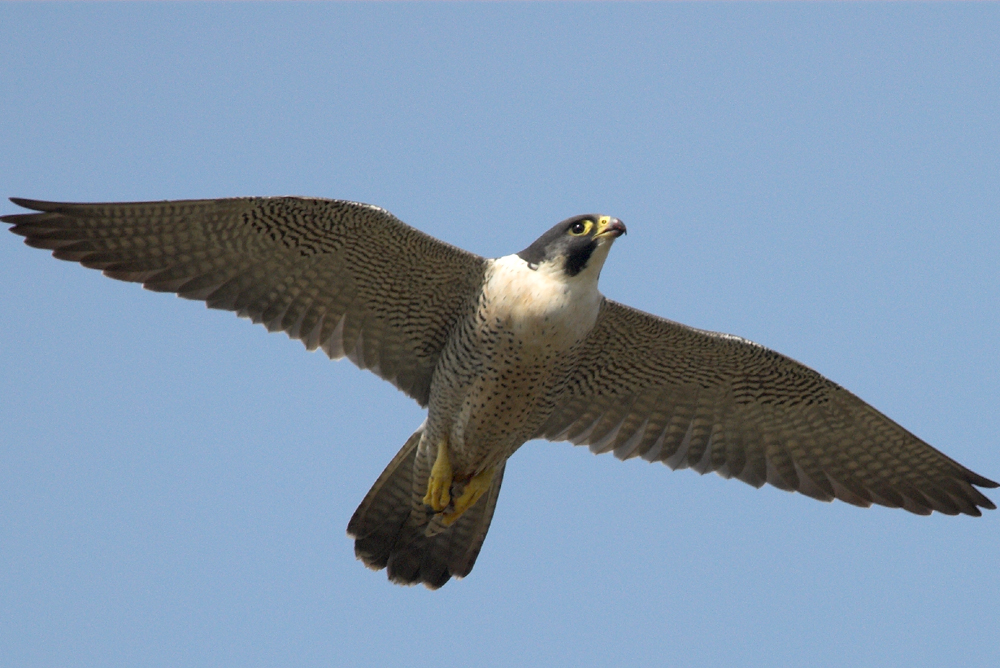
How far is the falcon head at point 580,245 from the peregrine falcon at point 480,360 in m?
0.01

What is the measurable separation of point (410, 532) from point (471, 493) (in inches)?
26.2

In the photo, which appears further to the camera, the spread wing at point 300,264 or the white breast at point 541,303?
the spread wing at point 300,264

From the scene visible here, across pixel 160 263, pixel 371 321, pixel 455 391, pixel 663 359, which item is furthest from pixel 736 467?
pixel 160 263

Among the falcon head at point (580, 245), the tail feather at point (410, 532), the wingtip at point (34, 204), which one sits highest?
the falcon head at point (580, 245)

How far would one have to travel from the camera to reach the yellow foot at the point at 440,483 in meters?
9.30

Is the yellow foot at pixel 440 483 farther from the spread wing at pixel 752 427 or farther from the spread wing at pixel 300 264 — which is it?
the spread wing at pixel 752 427

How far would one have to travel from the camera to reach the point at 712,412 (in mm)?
10203

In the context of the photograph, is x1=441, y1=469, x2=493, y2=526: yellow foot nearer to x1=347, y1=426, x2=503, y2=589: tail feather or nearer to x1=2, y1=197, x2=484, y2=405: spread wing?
x1=347, y1=426, x2=503, y2=589: tail feather

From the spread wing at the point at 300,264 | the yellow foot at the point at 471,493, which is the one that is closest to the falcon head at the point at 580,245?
the spread wing at the point at 300,264

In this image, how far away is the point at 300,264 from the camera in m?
9.23

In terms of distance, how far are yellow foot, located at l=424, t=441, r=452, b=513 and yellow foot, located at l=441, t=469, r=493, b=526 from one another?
95mm

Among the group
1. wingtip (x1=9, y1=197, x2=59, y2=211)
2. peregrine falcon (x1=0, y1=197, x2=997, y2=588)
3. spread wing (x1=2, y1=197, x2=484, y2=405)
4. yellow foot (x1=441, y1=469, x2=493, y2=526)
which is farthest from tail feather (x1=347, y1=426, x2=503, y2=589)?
wingtip (x1=9, y1=197, x2=59, y2=211)

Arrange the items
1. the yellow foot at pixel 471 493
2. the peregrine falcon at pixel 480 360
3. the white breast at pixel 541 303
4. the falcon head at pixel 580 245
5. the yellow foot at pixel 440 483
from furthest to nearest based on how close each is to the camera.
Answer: the yellow foot at pixel 471 493
the yellow foot at pixel 440 483
the peregrine falcon at pixel 480 360
the white breast at pixel 541 303
the falcon head at pixel 580 245

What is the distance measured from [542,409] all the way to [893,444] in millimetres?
3022
